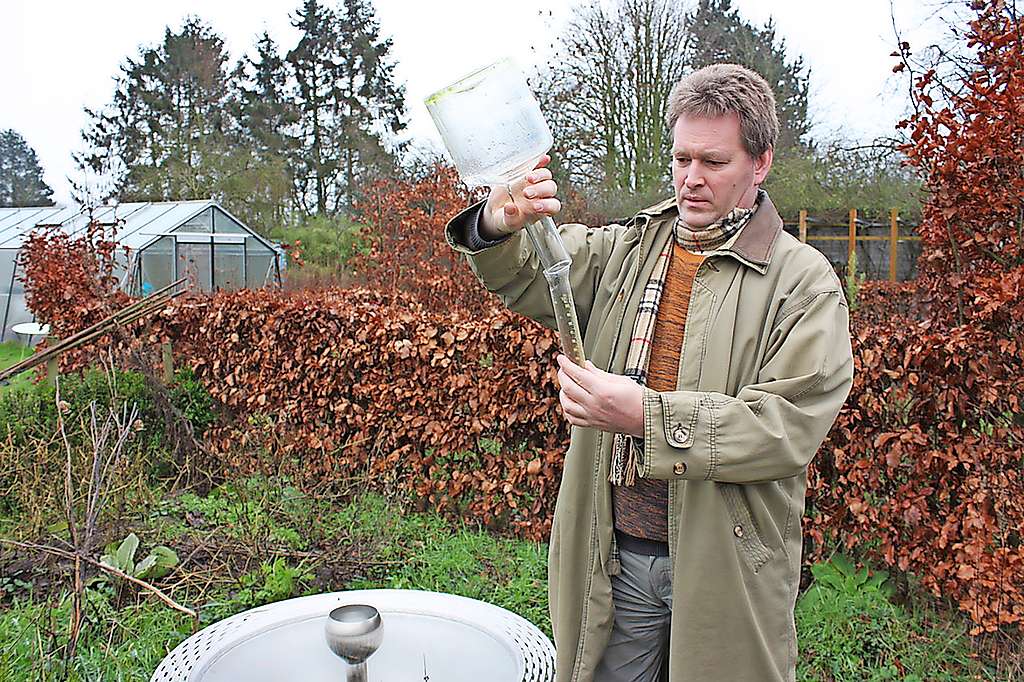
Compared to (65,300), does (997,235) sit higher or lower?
higher

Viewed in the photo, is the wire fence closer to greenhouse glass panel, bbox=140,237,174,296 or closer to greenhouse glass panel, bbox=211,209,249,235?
greenhouse glass panel, bbox=211,209,249,235

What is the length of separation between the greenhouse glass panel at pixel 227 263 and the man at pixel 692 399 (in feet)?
44.5

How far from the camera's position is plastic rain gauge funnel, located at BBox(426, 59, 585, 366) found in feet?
4.95

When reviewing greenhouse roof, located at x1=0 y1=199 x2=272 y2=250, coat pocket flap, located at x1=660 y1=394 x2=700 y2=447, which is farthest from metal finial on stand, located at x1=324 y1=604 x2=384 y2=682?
greenhouse roof, located at x1=0 y1=199 x2=272 y2=250

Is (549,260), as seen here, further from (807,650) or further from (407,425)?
(407,425)

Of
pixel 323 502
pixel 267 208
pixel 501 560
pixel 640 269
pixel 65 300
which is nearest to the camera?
pixel 640 269

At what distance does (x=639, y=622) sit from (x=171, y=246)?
1320 cm

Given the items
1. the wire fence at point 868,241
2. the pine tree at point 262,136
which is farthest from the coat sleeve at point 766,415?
the pine tree at point 262,136

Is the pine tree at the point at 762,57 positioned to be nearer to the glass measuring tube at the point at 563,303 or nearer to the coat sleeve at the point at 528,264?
the coat sleeve at the point at 528,264

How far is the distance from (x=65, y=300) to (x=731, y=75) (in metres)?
6.17

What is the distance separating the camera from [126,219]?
47.5 ft

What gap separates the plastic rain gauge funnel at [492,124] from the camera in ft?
4.95

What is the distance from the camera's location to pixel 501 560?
13.3ft

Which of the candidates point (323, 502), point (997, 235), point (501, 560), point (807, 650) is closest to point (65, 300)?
point (323, 502)
